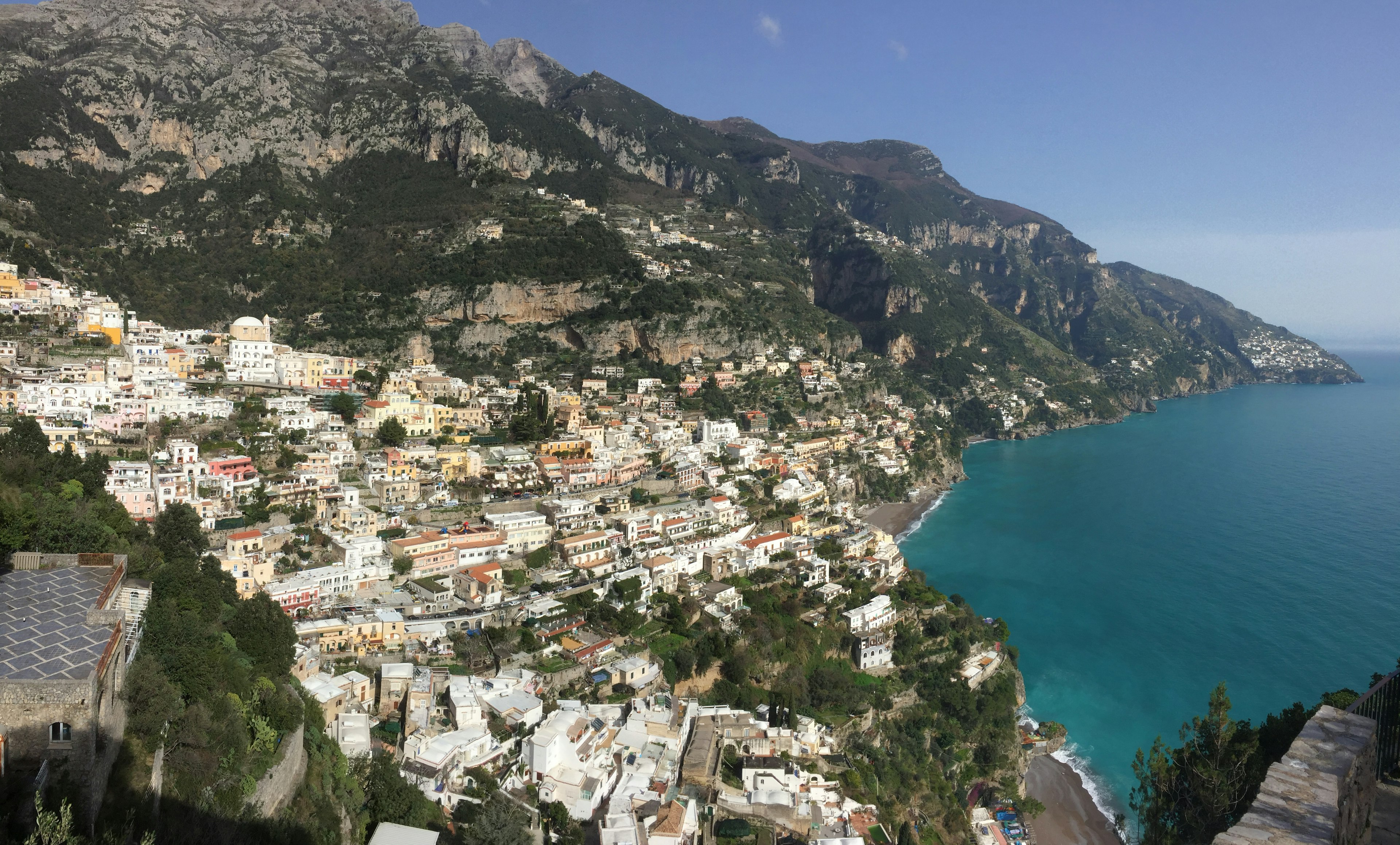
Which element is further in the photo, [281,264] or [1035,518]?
[281,264]

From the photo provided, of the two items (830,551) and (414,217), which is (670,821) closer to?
(830,551)

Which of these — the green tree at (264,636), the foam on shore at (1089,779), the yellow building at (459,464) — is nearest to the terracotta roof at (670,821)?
the green tree at (264,636)

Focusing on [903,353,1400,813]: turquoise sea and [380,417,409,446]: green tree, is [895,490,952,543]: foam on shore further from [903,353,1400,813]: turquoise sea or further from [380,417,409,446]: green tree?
[380,417,409,446]: green tree

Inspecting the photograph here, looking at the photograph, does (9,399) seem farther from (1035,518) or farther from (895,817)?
(1035,518)

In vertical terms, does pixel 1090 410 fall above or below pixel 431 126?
below

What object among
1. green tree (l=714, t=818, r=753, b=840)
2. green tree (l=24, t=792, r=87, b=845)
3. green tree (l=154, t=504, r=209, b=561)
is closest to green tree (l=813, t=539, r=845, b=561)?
green tree (l=714, t=818, r=753, b=840)

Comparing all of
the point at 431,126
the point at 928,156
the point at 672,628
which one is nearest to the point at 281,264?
the point at 431,126

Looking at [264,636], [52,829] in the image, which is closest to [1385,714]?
[52,829]

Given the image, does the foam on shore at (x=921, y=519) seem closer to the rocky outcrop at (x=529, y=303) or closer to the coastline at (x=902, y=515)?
the coastline at (x=902, y=515)
